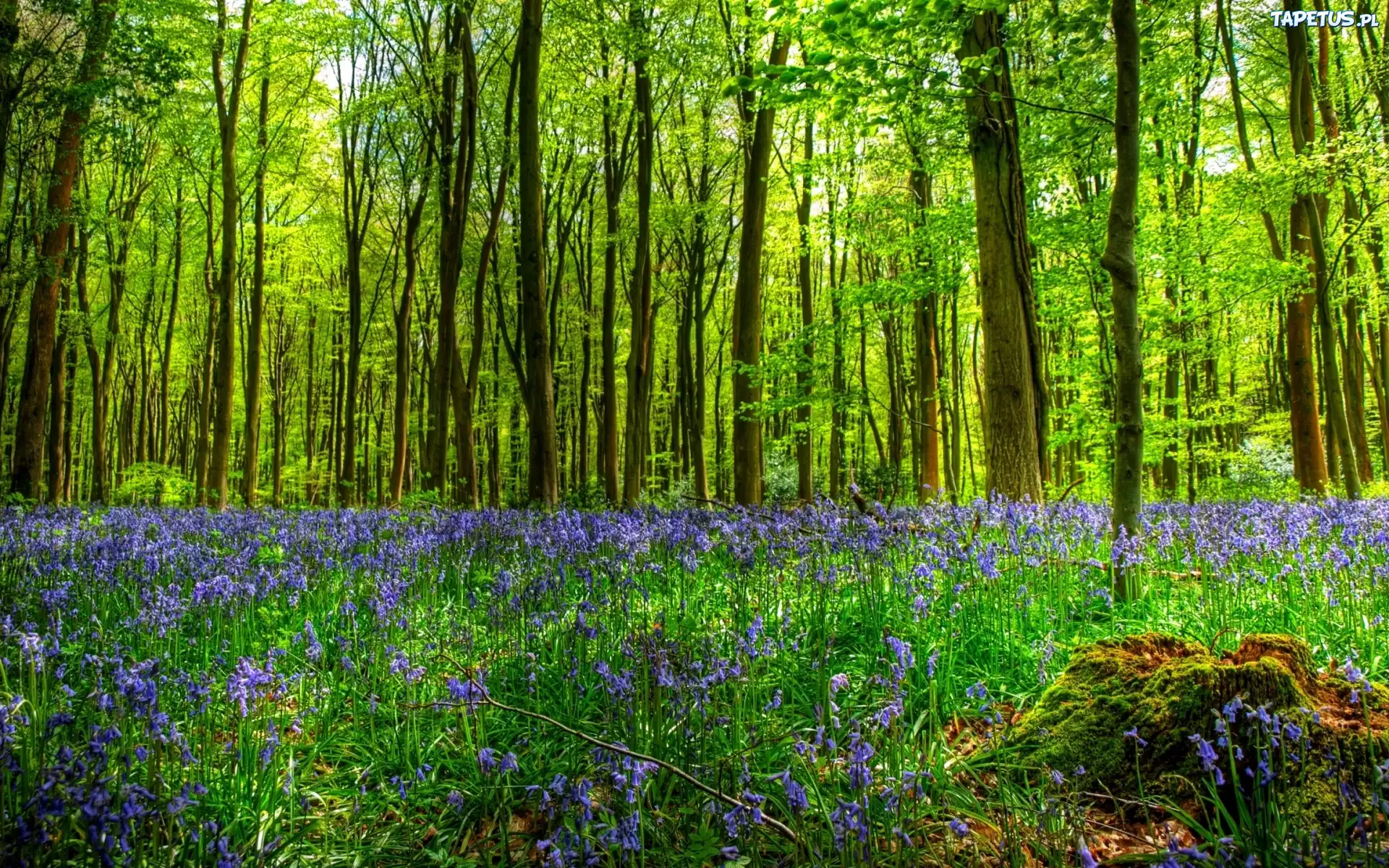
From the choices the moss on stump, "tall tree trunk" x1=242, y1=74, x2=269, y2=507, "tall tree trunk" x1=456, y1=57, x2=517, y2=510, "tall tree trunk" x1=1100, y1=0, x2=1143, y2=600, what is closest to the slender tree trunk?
"tall tree trunk" x1=456, y1=57, x2=517, y2=510

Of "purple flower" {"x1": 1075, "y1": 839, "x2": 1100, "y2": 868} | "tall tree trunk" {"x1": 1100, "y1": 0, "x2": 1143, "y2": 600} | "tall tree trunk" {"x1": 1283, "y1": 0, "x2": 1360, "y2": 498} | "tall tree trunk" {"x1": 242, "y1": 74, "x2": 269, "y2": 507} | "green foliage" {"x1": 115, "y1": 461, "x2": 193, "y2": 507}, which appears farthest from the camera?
"green foliage" {"x1": 115, "y1": 461, "x2": 193, "y2": 507}

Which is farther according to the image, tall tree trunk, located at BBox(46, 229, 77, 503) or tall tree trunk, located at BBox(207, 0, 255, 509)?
tall tree trunk, located at BBox(46, 229, 77, 503)

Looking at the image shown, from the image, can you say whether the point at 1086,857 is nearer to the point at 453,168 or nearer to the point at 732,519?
the point at 732,519

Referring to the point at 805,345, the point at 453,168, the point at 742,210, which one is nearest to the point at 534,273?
the point at 805,345

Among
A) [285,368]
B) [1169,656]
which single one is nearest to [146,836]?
[1169,656]

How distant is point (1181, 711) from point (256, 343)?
728 inches

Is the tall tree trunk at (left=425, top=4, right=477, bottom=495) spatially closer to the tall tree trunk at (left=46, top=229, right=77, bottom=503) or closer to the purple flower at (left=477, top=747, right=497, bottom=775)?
the tall tree trunk at (left=46, top=229, right=77, bottom=503)

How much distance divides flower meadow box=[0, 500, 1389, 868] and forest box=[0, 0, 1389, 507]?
1333mm

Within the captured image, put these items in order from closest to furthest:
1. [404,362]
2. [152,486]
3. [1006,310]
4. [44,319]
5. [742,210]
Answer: [1006,310]
[44,319]
[404,362]
[742,210]
[152,486]

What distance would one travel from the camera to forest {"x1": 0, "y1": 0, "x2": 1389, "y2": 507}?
23.2 feet

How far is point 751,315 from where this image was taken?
516 inches

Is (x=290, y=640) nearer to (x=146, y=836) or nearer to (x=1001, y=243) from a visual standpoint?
(x=146, y=836)

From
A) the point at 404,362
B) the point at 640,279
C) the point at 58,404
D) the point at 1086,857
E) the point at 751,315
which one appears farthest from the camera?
the point at 404,362

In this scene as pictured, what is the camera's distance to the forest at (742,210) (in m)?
7.07
